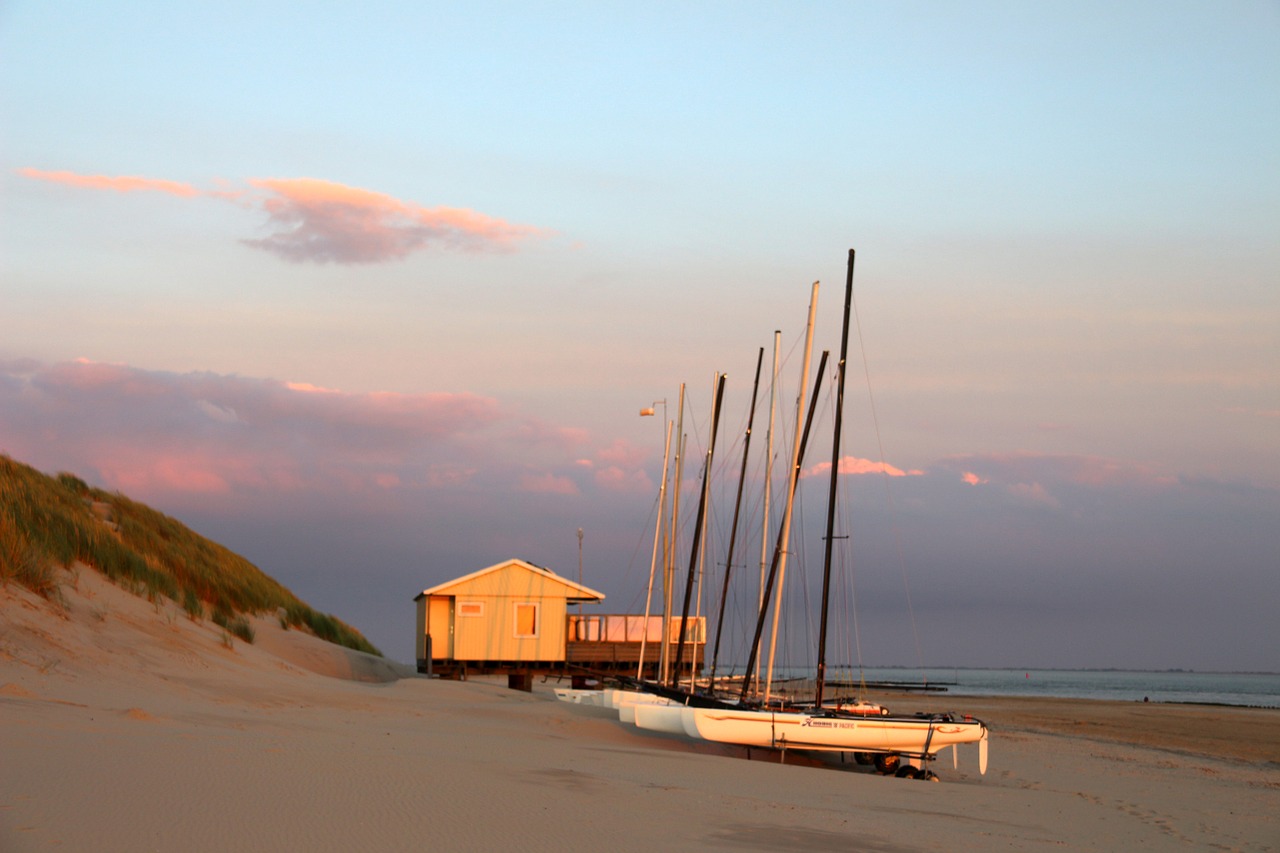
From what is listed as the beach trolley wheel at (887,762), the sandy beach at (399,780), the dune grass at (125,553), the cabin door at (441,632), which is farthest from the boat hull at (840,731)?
the cabin door at (441,632)

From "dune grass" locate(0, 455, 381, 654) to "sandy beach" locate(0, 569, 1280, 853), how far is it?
92cm

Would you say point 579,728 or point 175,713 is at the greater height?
point 175,713

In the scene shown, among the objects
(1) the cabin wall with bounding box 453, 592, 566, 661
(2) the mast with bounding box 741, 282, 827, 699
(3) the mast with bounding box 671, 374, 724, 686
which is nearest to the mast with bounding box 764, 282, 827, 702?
(2) the mast with bounding box 741, 282, 827, 699

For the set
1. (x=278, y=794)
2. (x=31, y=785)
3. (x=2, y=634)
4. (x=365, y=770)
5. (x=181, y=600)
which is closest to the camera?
(x=31, y=785)

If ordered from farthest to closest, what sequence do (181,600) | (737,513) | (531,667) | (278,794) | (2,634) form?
(531,667), (737,513), (181,600), (2,634), (278,794)

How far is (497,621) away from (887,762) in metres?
21.2

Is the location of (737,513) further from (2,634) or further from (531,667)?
(2,634)

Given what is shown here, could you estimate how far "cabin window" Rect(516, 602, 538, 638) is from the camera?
4031cm

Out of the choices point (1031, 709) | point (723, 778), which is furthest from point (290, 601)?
point (1031, 709)

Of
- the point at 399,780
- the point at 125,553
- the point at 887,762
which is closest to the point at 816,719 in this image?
the point at 887,762

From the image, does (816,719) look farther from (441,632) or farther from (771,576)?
(441,632)

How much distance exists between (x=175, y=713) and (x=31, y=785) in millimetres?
5705

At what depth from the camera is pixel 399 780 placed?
10.0 meters

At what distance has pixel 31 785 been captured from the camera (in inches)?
320
